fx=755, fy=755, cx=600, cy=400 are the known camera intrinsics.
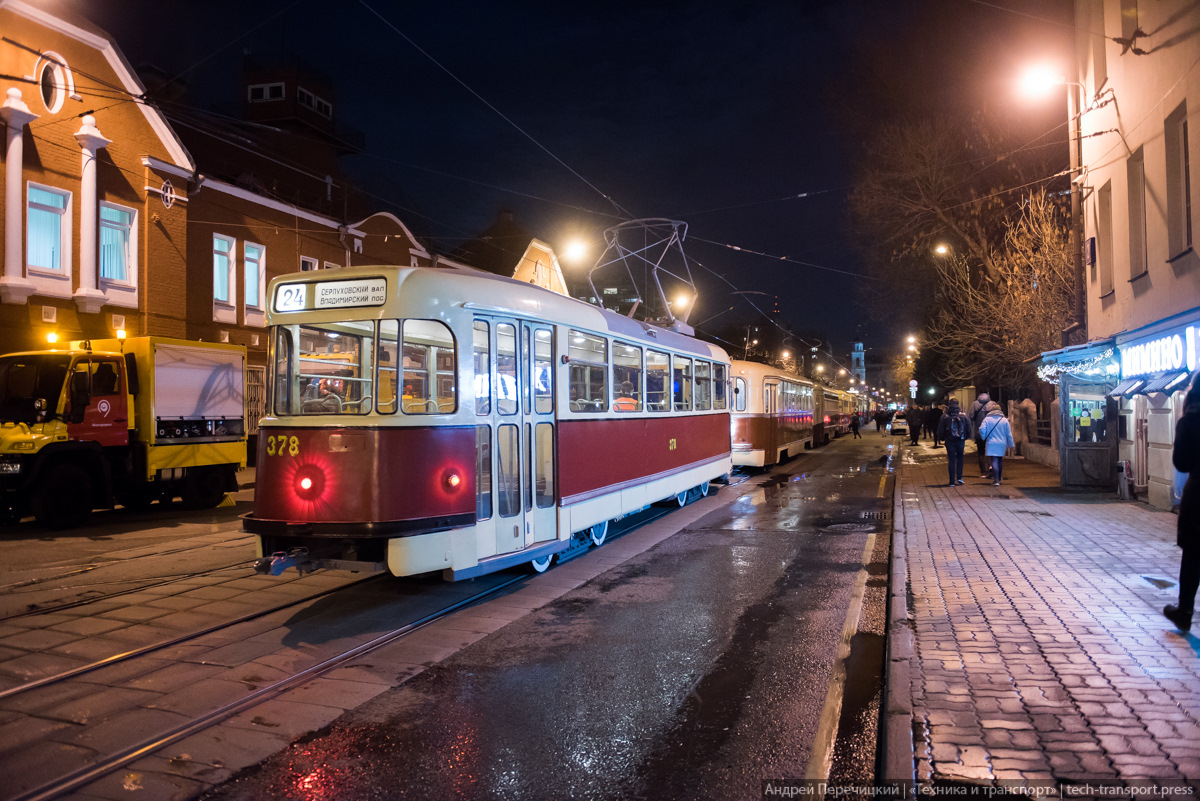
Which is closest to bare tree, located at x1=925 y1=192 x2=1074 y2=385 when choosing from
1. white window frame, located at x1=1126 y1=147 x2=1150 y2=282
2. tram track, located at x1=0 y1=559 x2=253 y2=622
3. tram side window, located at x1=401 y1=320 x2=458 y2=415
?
white window frame, located at x1=1126 y1=147 x2=1150 y2=282

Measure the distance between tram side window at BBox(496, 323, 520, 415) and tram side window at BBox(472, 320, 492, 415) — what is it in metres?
0.15

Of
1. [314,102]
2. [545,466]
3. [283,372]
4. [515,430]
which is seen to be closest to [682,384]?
[545,466]

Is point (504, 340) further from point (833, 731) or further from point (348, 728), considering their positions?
point (833, 731)

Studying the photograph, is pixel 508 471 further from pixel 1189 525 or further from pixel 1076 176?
pixel 1076 176

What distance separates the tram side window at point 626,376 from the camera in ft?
33.4

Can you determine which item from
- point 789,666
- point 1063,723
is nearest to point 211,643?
point 789,666

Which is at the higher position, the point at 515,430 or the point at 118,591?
the point at 515,430

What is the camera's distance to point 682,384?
13344 millimetres

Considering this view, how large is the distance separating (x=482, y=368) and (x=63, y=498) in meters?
8.68

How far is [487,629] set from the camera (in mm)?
6441

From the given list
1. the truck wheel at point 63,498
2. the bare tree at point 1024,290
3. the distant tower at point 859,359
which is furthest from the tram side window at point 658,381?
the distant tower at point 859,359

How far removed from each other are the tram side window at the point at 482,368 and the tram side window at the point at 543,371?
0.76m

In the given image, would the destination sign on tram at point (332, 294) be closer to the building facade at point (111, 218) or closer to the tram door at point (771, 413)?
the building facade at point (111, 218)

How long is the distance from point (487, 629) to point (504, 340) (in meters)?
2.85
